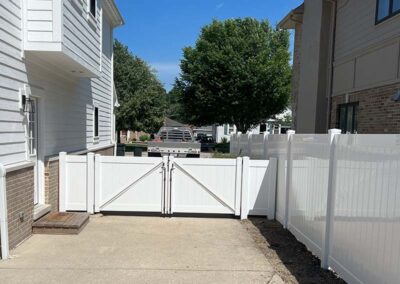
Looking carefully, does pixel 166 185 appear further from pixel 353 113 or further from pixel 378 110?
pixel 353 113

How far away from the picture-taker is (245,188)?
8375 millimetres

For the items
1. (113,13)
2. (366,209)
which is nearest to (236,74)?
(113,13)

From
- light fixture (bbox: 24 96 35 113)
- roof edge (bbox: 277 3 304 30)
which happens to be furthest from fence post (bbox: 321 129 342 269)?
roof edge (bbox: 277 3 304 30)

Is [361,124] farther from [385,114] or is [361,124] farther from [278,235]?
[278,235]

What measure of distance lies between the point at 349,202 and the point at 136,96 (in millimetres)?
32599

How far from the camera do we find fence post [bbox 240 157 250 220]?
8352 mm

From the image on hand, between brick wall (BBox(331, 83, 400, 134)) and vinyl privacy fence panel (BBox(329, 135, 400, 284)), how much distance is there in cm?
439

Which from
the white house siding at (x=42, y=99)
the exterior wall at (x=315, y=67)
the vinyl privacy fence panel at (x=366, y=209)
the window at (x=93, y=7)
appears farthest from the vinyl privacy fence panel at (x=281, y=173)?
the window at (x=93, y=7)

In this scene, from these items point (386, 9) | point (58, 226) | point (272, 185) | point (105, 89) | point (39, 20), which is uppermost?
point (386, 9)

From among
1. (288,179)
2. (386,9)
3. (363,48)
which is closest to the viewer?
(288,179)

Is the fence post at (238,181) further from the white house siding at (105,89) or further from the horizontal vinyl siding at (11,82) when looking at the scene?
the white house siding at (105,89)

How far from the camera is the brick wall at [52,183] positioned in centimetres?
770

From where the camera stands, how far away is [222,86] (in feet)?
103

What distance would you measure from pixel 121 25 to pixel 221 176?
388 inches
